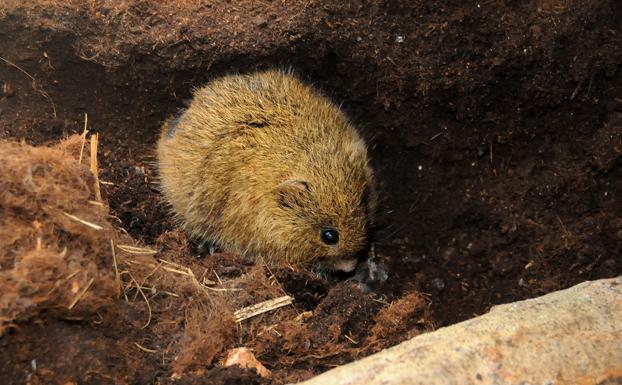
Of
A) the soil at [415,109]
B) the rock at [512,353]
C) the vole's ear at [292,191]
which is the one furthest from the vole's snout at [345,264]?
the rock at [512,353]

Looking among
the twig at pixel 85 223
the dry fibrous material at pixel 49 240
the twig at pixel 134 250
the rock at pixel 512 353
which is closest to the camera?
the rock at pixel 512 353

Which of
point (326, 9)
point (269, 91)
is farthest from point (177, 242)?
point (326, 9)

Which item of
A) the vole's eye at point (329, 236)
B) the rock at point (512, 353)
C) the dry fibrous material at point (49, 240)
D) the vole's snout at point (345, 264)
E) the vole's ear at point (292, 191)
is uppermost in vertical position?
the dry fibrous material at point (49, 240)

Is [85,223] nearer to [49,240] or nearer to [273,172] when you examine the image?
[49,240]

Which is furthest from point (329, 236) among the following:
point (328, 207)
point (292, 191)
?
point (292, 191)

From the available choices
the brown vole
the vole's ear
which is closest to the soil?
the brown vole

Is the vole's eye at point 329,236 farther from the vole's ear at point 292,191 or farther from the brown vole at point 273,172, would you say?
the vole's ear at point 292,191
